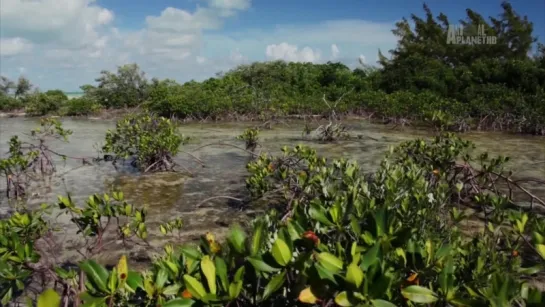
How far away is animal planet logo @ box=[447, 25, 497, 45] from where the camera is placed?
922 inches

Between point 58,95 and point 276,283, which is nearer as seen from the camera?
point 276,283

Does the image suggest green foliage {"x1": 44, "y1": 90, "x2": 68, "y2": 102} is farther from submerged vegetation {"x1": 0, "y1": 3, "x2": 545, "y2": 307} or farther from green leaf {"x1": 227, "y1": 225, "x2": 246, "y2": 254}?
green leaf {"x1": 227, "y1": 225, "x2": 246, "y2": 254}

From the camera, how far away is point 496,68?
17.2m

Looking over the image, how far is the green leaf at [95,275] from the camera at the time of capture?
4.72 feet

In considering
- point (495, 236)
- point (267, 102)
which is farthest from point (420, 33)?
point (495, 236)

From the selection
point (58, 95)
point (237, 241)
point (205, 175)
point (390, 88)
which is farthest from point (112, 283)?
point (58, 95)

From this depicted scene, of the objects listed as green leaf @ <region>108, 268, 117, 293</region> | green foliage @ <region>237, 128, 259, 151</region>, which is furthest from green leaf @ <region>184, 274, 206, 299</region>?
green foliage @ <region>237, 128, 259, 151</region>

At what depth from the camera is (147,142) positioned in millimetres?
7242

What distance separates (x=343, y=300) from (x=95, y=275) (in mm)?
761

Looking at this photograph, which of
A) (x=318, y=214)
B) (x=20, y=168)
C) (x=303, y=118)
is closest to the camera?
(x=318, y=214)

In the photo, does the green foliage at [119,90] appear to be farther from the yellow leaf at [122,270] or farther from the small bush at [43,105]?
the yellow leaf at [122,270]

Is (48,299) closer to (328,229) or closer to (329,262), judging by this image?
(329,262)

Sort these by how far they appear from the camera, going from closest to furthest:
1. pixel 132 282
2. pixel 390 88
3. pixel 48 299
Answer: pixel 48 299 → pixel 132 282 → pixel 390 88

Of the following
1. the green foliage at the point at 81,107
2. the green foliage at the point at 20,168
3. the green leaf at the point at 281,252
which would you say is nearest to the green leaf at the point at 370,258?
the green leaf at the point at 281,252
